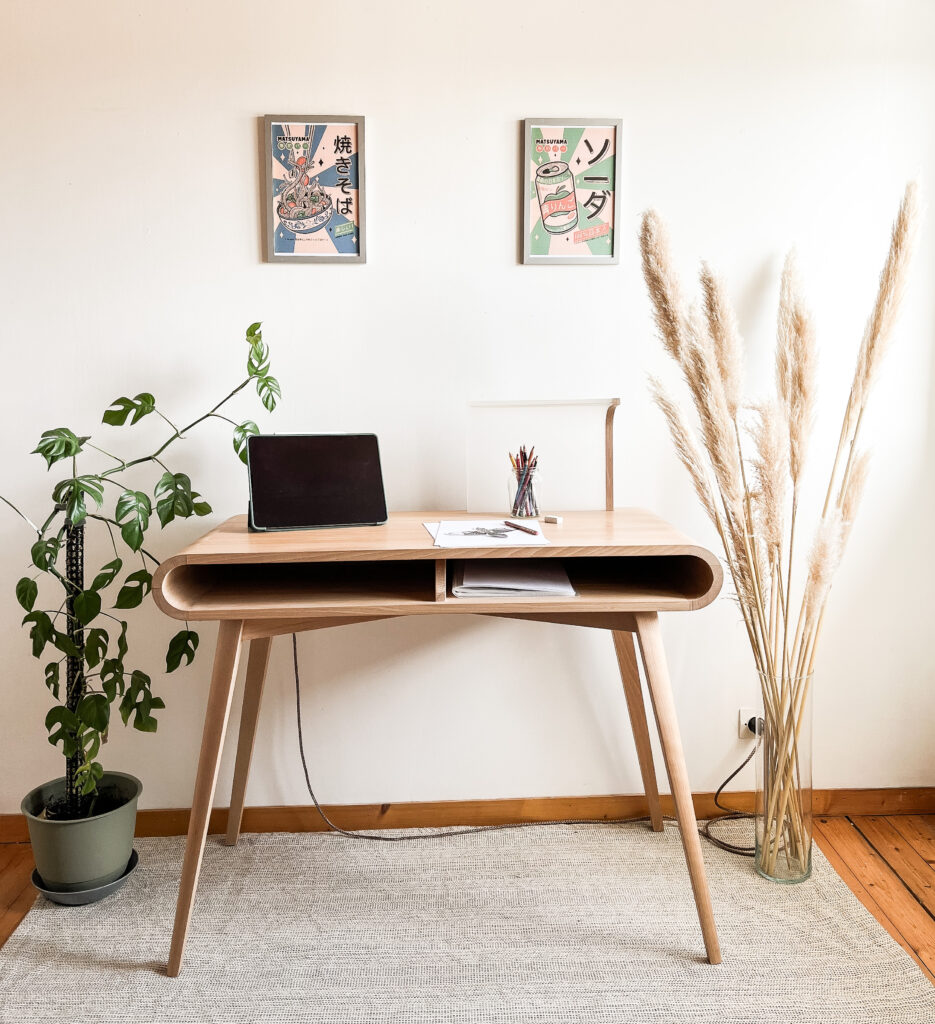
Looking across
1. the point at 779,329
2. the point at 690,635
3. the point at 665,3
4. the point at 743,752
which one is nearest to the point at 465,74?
the point at 665,3

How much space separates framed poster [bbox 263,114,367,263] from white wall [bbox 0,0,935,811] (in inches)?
1.6

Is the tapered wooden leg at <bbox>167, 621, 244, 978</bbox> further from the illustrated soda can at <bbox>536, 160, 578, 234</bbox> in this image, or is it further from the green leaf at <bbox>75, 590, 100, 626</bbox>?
the illustrated soda can at <bbox>536, 160, 578, 234</bbox>

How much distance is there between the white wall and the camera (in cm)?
185

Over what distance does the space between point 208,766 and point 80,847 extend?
0.49m

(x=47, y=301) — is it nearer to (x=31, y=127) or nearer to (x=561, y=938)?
(x=31, y=127)

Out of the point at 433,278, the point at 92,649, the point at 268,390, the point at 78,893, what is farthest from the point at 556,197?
the point at 78,893

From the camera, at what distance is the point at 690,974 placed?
4.97 feet

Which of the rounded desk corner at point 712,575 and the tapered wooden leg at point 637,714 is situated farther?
the tapered wooden leg at point 637,714

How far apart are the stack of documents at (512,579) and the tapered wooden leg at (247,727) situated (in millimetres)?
570

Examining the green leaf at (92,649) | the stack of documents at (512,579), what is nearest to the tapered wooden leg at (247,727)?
the green leaf at (92,649)

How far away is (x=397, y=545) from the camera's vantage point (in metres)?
1.48

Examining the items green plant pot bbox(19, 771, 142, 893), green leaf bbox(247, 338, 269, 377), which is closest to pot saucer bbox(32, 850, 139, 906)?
green plant pot bbox(19, 771, 142, 893)

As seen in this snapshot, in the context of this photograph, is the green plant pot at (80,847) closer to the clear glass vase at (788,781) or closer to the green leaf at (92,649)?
the green leaf at (92,649)

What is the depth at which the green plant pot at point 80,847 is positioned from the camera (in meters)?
1.72
